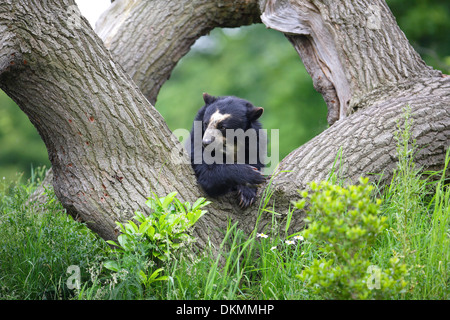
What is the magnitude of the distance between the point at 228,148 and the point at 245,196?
0.93m

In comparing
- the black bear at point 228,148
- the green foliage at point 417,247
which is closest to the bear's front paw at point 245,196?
the black bear at point 228,148

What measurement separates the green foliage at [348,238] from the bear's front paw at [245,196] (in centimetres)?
134

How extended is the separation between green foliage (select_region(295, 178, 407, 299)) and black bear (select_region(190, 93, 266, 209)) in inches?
54.5

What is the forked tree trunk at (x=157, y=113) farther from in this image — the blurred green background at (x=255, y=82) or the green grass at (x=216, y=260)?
the blurred green background at (x=255, y=82)

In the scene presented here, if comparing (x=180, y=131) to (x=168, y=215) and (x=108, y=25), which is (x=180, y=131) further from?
(x=168, y=215)

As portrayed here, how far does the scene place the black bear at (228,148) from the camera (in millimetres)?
3729

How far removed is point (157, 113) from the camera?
12.3 ft

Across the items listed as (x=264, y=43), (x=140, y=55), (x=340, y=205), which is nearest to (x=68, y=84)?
(x=340, y=205)

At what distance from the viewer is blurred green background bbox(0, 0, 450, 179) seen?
11789 millimetres

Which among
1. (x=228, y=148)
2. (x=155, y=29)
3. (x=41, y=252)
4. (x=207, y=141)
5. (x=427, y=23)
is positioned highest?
(x=155, y=29)

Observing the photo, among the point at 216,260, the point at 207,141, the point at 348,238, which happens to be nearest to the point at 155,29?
the point at 207,141

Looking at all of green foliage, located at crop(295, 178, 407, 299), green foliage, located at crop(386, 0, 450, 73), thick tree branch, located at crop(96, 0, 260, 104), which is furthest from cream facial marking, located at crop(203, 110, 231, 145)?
green foliage, located at crop(386, 0, 450, 73)

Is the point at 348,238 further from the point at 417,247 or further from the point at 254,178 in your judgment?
the point at 254,178

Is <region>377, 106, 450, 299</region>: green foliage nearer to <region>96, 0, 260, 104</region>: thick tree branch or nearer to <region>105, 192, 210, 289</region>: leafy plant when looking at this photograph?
<region>105, 192, 210, 289</region>: leafy plant
